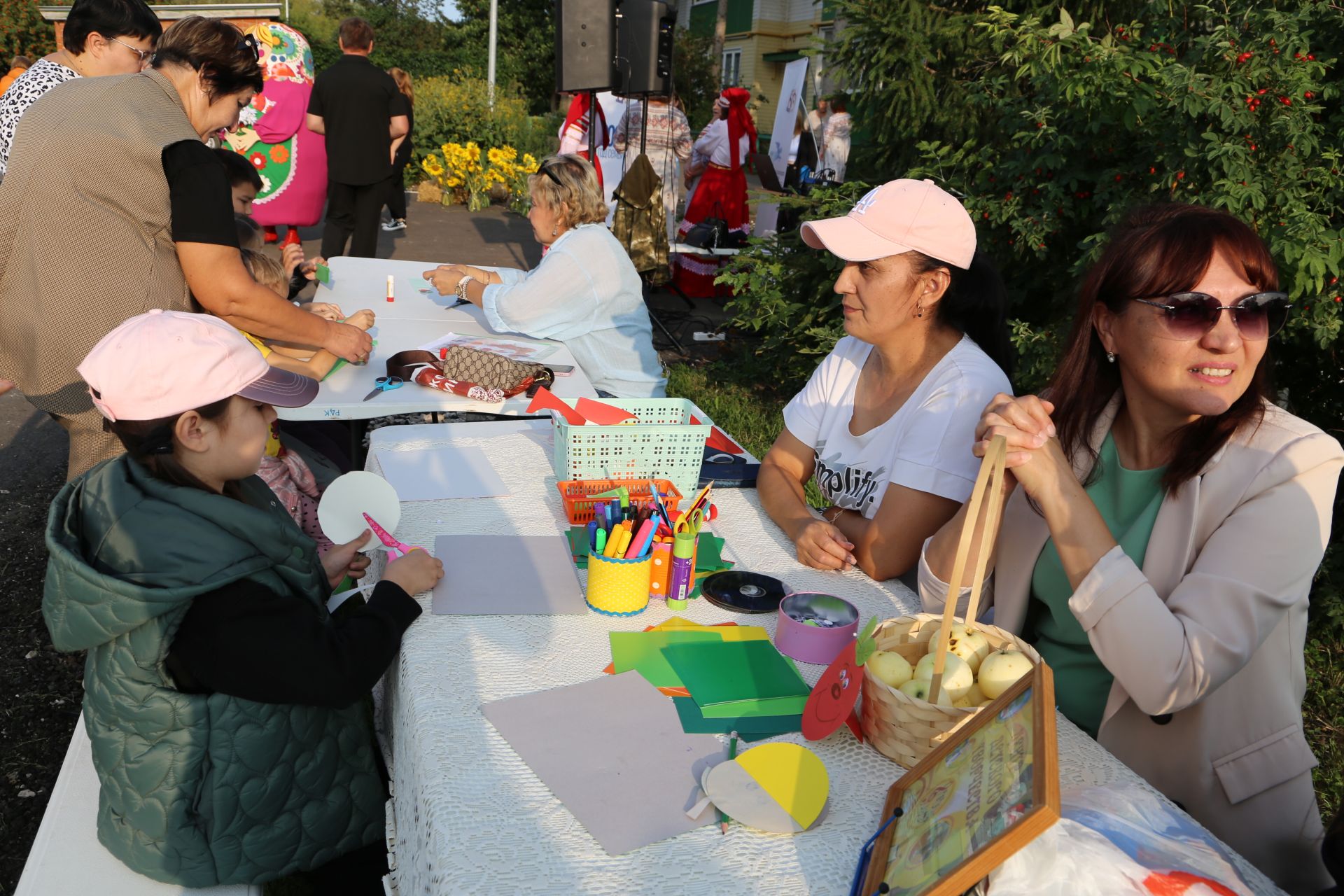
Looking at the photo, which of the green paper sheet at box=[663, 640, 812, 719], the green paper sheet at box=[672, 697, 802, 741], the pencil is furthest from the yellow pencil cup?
the pencil

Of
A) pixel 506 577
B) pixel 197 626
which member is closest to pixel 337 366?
pixel 506 577

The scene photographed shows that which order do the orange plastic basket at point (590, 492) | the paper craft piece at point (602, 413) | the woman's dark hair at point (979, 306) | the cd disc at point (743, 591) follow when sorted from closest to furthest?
the cd disc at point (743, 591) → the orange plastic basket at point (590, 492) → the woman's dark hair at point (979, 306) → the paper craft piece at point (602, 413)

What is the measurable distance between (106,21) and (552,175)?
173 centimetres

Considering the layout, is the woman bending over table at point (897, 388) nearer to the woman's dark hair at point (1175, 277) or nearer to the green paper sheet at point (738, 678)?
the woman's dark hair at point (1175, 277)

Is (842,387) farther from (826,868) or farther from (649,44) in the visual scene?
(649,44)

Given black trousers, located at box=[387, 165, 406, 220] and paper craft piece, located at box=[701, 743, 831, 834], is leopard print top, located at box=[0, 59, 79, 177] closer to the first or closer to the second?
paper craft piece, located at box=[701, 743, 831, 834]

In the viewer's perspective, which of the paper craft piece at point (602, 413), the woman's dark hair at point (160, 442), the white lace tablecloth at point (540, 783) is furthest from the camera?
the paper craft piece at point (602, 413)

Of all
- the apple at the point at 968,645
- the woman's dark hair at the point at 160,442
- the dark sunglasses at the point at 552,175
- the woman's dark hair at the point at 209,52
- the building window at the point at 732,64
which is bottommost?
the apple at the point at 968,645

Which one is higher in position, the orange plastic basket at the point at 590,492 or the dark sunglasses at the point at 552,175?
the dark sunglasses at the point at 552,175

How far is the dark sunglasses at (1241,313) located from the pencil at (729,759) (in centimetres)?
103

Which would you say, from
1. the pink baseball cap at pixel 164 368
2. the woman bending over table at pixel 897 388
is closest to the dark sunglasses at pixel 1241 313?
the woman bending over table at pixel 897 388

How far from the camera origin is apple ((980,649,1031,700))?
53.1 inches

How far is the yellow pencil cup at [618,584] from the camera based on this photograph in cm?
180

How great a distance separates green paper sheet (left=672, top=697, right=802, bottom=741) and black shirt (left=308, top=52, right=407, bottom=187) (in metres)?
6.82
